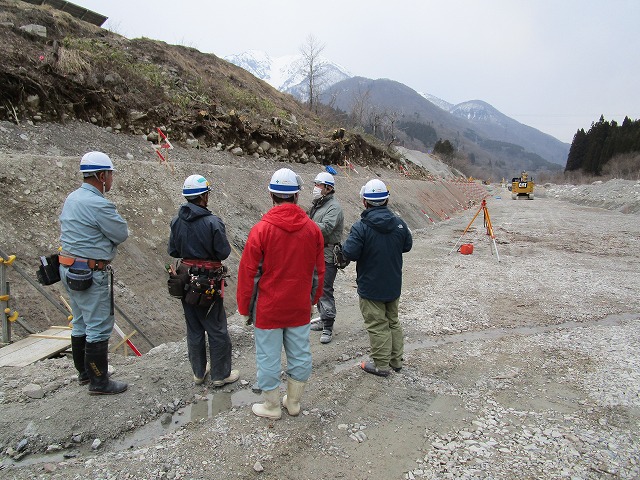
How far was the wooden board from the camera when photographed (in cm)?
451

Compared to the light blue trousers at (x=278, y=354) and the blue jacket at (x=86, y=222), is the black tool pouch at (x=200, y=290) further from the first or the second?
the blue jacket at (x=86, y=222)

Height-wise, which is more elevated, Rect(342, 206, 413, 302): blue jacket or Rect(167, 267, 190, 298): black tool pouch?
Rect(342, 206, 413, 302): blue jacket

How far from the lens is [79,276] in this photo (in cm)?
362

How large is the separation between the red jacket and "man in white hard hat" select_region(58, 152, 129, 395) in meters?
1.37

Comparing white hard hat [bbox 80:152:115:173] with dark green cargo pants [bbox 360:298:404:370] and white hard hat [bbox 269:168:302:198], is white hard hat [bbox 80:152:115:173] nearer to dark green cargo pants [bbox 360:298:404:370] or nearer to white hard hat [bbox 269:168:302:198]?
white hard hat [bbox 269:168:302:198]

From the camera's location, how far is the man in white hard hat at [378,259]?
4.50 meters

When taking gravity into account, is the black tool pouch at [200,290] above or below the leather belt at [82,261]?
below

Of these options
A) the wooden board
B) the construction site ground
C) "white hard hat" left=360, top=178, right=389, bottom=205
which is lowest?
the wooden board

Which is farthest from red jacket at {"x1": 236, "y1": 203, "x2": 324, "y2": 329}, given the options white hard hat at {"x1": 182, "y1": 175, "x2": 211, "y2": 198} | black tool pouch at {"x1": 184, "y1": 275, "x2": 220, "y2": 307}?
white hard hat at {"x1": 182, "y1": 175, "x2": 211, "y2": 198}

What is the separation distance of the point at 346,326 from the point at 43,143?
8184 mm

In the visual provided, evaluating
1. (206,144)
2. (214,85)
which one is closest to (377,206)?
(206,144)

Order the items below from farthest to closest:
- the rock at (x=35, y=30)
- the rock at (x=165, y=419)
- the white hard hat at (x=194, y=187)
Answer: the rock at (x=35, y=30)
the white hard hat at (x=194, y=187)
the rock at (x=165, y=419)

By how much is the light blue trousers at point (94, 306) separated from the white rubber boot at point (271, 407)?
1.66 metres

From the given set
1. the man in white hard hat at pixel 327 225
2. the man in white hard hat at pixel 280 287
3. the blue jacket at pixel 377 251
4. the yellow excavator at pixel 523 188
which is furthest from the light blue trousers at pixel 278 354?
the yellow excavator at pixel 523 188
